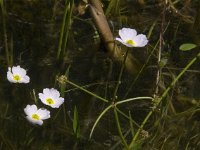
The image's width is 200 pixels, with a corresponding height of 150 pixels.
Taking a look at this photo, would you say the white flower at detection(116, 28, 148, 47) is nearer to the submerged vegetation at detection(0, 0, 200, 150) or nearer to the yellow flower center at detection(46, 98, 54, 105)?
the submerged vegetation at detection(0, 0, 200, 150)

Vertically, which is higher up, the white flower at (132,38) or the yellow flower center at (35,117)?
the white flower at (132,38)

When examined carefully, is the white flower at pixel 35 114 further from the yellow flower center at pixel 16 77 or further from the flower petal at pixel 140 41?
the flower petal at pixel 140 41

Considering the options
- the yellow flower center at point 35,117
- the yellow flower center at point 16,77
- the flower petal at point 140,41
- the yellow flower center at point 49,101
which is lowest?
the yellow flower center at point 35,117

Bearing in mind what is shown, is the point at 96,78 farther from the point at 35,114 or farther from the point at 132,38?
the point at 35,114

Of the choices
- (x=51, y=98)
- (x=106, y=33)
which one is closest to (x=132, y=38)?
(x=106, y=33)

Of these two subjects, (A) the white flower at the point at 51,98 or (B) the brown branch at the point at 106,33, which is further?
(B) the brown branch at the point at 106,33

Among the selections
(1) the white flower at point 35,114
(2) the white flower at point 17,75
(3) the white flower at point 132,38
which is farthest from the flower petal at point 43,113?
(3) the white flower at point 132,38

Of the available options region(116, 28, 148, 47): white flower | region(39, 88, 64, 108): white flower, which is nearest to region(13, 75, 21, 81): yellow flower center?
region(39, 88, 64, 108): white flower

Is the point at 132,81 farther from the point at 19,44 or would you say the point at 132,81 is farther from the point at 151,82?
the point at 19,44

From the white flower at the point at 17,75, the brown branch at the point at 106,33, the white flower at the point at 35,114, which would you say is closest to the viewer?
the white flower at the point at 35,114
